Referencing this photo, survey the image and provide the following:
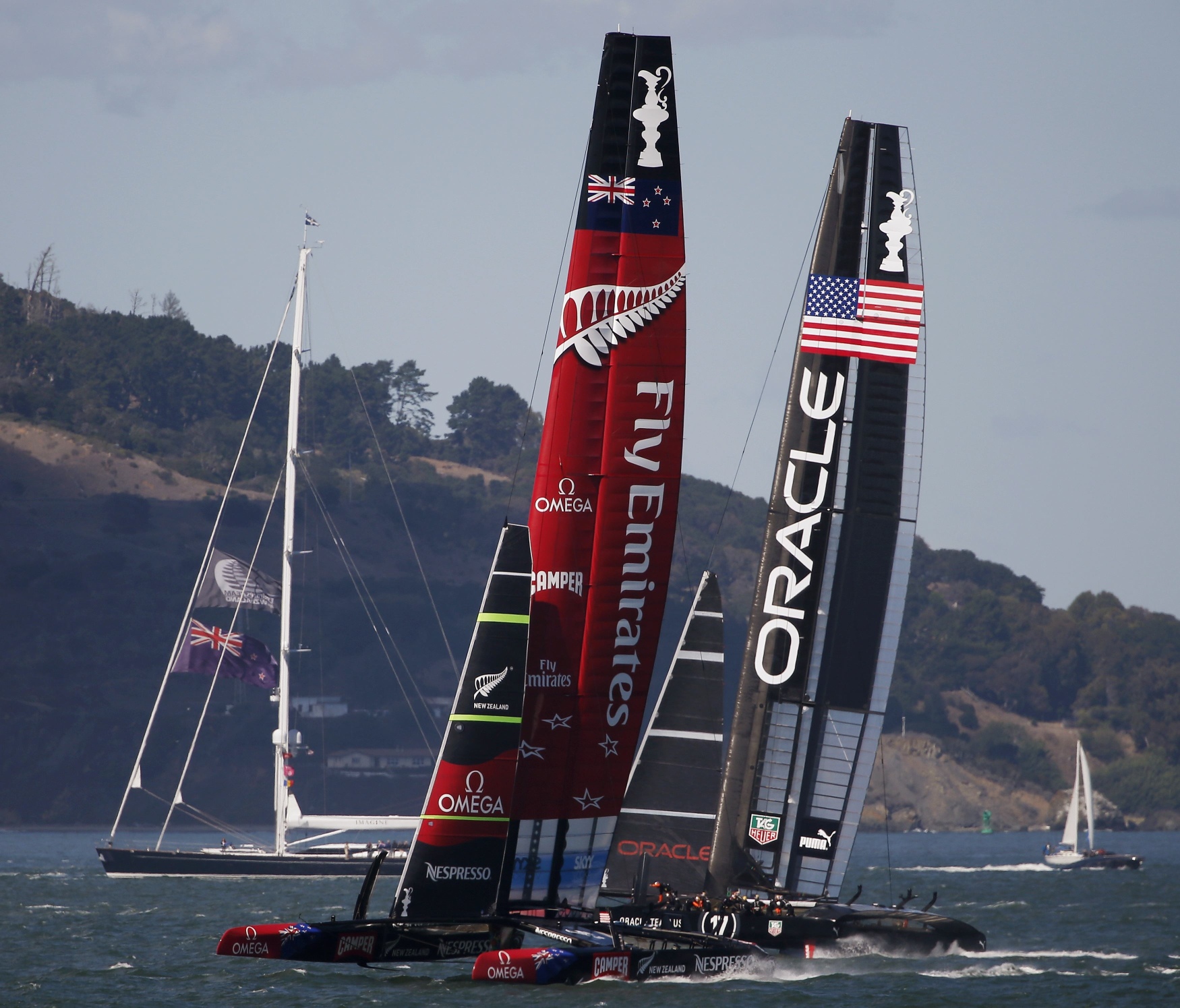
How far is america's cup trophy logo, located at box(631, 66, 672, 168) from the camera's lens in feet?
61.7

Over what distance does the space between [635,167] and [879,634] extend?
650 centimetres

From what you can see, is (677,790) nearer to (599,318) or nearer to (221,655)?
(599,318)

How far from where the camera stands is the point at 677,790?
21.5 meters

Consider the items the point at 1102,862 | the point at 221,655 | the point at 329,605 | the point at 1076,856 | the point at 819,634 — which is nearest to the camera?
the point at 819,634

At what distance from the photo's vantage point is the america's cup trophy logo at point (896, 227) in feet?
69.8

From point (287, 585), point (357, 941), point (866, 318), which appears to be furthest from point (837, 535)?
point (287, 585)

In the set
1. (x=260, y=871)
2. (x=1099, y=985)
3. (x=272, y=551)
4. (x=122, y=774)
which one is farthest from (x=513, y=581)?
(x=272, y=551)

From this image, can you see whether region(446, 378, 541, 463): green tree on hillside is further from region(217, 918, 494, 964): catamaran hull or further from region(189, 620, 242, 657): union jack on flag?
region(217, 918, 494, 964): catamaran hull

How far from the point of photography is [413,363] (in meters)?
164

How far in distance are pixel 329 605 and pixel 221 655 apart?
242ft

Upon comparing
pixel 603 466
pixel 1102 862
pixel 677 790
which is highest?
pixel 603 466

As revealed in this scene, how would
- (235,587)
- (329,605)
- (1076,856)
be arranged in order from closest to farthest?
(235,587), (1076,856), (329,605)

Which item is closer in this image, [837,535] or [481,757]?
[481,757]

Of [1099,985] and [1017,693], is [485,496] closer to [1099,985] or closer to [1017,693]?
[1017,693]
